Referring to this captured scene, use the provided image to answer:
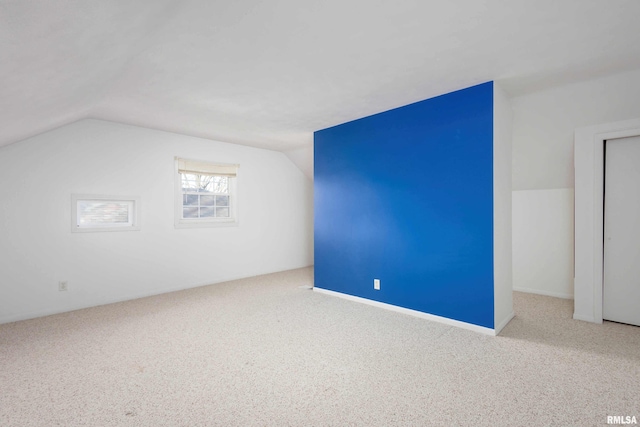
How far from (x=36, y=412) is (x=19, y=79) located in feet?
6.26

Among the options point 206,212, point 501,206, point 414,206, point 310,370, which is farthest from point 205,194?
point 501,206

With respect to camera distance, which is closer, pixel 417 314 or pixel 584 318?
pixel 584 318

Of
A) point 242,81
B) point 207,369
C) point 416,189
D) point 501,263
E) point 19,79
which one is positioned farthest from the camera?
point 416,189

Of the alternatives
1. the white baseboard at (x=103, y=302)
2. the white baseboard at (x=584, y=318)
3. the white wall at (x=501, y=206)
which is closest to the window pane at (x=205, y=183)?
the white baseboard at (x=103, y=302)

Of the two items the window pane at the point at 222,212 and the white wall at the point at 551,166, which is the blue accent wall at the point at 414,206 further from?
the window pane at the point at 222,212

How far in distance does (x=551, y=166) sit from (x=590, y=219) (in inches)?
35.7

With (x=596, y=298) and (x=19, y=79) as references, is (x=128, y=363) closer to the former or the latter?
(x=19, y=79)

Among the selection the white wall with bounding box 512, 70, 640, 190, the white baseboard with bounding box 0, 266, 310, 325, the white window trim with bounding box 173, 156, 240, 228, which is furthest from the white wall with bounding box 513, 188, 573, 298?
the white baseboard with bounding box 0, 266, 310, 325

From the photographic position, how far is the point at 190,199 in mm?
4984

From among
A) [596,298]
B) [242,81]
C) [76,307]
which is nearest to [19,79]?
[242,81]

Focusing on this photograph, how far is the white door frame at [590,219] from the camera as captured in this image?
10.3ft

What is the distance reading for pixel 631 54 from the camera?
2.40m

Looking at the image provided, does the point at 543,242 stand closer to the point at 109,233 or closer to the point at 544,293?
the point at 544,293

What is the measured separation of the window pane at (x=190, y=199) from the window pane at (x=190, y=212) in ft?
0.21
